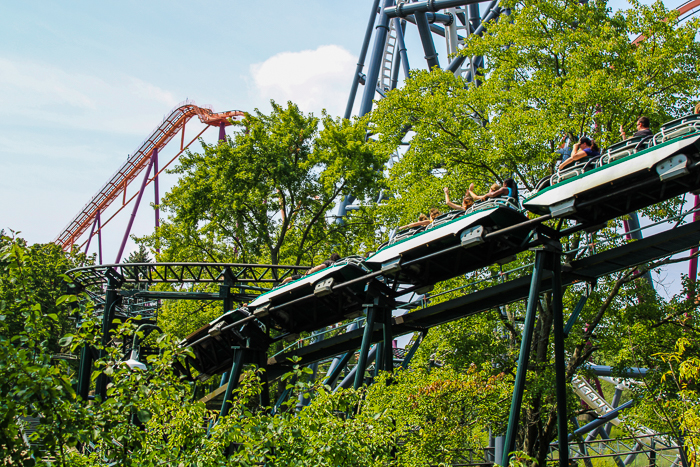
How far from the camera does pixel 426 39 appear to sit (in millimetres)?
26422

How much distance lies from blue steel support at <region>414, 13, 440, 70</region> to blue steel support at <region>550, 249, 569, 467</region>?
61.9ft

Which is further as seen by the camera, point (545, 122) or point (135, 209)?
point (135, 209)

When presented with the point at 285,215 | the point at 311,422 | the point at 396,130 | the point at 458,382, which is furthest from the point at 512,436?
the point at 285,215

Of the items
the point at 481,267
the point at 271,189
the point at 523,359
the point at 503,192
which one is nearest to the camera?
the point at 523,359

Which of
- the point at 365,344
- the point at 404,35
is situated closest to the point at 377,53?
the point at 404,35

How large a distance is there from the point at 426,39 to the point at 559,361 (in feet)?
67.4

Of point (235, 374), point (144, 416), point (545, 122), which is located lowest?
point (144, 416)

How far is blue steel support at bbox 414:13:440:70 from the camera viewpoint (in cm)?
2642

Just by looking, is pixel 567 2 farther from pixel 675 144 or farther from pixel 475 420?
pixel 475 420

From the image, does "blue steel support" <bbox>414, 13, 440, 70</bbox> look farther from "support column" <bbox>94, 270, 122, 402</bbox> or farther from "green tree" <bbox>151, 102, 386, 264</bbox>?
"support column" <bbox>94, 270, 122, 402</bbox>

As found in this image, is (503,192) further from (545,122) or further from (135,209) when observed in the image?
(135,209)

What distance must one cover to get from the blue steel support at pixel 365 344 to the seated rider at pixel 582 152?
4084mm

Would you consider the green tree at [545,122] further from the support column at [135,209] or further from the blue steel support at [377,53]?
the support column at [135,209]

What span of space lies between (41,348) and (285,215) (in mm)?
18539
